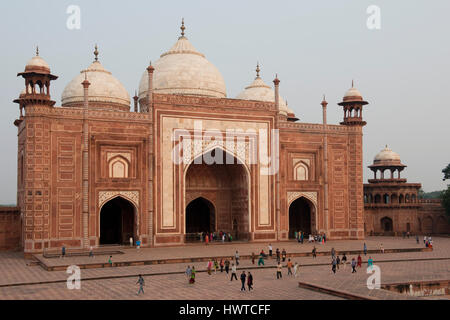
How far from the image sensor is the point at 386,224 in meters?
35.1

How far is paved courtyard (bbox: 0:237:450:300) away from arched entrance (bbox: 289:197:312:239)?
20.6 ft

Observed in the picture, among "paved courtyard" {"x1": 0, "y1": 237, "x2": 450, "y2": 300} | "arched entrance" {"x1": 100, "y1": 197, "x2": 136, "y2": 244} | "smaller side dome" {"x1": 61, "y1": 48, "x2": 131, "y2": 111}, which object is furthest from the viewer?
"smaller side dome" {"x1": 61, "y1": 48, "x2": 131, "y2": 111}

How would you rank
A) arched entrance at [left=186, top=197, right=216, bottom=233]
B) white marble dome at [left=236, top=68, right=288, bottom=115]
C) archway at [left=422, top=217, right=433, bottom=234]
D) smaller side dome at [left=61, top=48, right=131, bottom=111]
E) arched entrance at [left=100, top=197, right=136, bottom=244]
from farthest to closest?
archway at [left=422, top=217, right=433, bottom=234]
white marble dome at [left=236, top=68, right=288, bottom=115]
arched entrance at [left=186, top=197, right=216, bottom=233]
smaller side dome at [left=61, top=48, right=131, bottom=111]
arched entrance at [left=100, top=197, right=136, bottom=244]

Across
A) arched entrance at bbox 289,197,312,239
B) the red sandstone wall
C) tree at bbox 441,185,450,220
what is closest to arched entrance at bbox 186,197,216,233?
arched entrance at bbox 289,197,312,239

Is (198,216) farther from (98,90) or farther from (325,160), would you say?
(98,90)

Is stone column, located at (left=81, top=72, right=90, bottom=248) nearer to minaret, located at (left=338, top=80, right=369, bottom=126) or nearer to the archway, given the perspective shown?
minaret, located at (left=338, top=80, right=369, bottom=126)

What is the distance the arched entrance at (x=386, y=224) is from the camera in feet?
114

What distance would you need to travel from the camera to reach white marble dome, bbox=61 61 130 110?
1078 inches

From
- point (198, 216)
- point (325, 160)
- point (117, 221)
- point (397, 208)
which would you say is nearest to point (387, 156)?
point (397, 208)

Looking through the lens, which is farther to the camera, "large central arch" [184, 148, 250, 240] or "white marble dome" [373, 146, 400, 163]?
"white marble dome" [373, 146, 400, 163]

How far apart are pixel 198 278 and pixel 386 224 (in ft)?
72.3

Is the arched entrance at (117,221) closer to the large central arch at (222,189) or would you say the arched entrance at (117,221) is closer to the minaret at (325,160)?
the large central arch at (222,189)

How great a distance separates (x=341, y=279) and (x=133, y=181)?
11340mm

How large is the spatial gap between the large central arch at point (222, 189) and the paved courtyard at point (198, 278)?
4.41 metres
